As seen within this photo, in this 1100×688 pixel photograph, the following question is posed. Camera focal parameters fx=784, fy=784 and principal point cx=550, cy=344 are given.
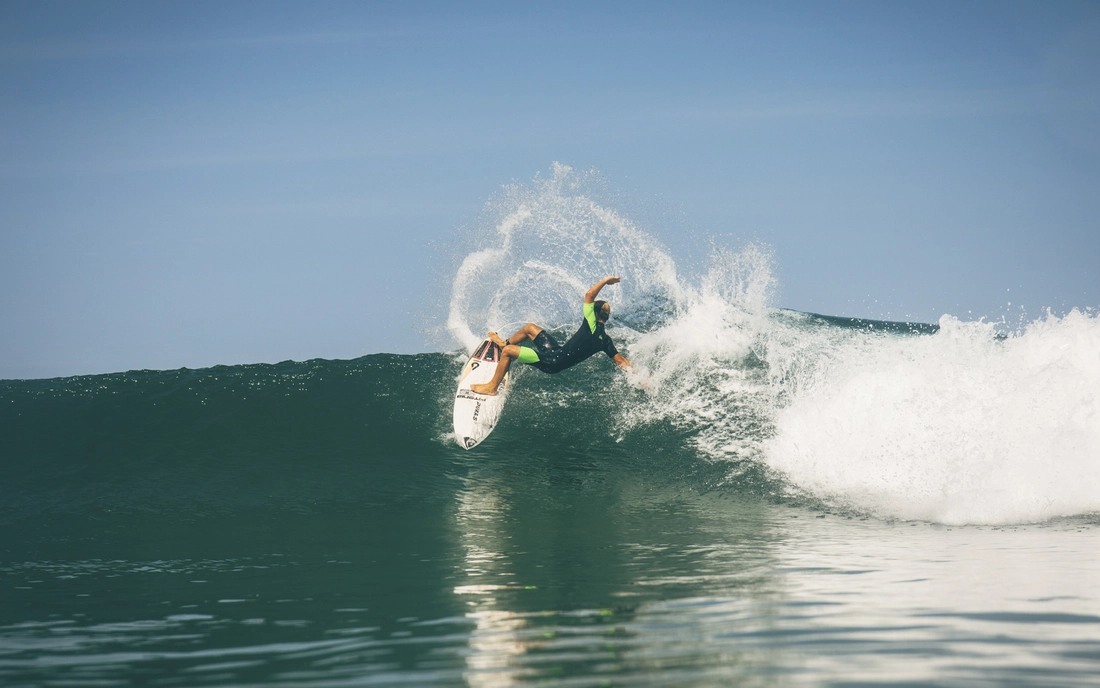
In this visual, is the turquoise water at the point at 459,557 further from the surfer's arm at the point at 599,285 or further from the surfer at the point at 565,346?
the surfer's arm at the point at 599,285

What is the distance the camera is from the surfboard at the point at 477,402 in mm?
10312

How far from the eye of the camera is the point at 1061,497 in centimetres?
774

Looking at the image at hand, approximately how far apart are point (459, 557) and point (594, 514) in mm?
2332

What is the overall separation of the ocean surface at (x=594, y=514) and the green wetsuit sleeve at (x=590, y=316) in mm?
1534

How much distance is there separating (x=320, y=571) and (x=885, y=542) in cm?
427

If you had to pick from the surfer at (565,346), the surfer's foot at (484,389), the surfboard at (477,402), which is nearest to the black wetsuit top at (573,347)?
the surfer at (565,346)

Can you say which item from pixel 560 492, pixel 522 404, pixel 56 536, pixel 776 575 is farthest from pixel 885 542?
pixel 56 536

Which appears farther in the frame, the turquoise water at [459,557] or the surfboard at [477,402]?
the surfboard at [477,402]

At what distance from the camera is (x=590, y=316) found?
32.6ft

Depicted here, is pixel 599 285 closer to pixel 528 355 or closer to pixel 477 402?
pixel 528 355

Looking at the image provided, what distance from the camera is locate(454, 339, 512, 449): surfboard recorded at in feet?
33.8

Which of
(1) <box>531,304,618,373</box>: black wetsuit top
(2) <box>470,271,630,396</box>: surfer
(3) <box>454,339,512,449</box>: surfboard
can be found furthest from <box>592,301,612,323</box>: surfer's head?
(3) <box>454,339,512,449</box>: surfboard

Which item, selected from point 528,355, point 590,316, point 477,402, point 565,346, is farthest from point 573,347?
point 477,402

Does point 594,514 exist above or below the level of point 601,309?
below
